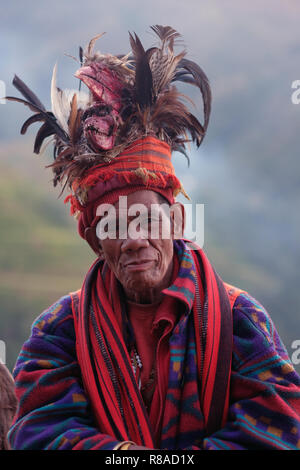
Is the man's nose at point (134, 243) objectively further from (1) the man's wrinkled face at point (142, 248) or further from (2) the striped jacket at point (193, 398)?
(2) the striped jacket at point (193, 398)

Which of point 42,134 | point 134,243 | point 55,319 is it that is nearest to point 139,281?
point 134,243

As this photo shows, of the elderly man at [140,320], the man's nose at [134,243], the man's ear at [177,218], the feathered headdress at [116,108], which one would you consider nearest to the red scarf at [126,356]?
the elderly man at [140,320]

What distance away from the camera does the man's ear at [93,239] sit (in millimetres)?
3178

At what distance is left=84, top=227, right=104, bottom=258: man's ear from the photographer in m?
3.18

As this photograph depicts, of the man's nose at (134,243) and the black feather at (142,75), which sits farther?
the black feather at (142,75)

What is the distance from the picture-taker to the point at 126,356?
2918 millimetres

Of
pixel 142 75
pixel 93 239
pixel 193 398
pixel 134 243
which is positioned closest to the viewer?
pixel 193 398

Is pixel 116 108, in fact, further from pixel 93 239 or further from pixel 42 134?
pixel 93 239

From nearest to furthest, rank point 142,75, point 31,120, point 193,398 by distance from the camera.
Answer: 1. point 193,398
2. point 142,75
3. point 31,120

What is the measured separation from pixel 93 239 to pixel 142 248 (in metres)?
0.42

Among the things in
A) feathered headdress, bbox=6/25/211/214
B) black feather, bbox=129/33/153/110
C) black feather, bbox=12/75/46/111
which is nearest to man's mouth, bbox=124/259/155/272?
feathered headdress, bbox=6/25/211/214

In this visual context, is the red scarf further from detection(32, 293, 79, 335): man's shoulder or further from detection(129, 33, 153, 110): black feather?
detection(129, 33, 153, 110): black feather

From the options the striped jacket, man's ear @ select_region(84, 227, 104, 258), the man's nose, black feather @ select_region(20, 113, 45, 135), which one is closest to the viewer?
the striped jacket

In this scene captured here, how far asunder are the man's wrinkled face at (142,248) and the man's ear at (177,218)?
0.13 meters
